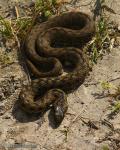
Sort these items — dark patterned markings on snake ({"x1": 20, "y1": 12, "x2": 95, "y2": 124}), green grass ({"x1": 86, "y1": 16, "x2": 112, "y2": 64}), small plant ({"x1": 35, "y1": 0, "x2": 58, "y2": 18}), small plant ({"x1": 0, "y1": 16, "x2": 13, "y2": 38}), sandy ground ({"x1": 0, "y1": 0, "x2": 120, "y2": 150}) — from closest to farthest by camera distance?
1. sandy ground ({"x1": 0, "y1": 0, "x2": 120, "y2": 150})
2. dark patterned markings on snake ({"x1": 20, "y1": 12, "x2": 95, "y2": 124})
3. green grass ({"x1": 86, "y1": 16, "x2": 112, "y2": 64})
4. small plant ({"x1": 0, "y1": 16, "x2": 13, "y2": 38})
5. small plant ({"x1": 35, "y1": 0, "x2": 58, "y2": 18})

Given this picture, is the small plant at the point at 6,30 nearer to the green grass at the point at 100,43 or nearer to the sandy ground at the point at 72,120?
the sandy ground at the point at 72,120

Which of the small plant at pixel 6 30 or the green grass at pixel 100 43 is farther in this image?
the small plant at pixel 6 30

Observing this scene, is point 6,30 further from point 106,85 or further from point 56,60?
point 106,85

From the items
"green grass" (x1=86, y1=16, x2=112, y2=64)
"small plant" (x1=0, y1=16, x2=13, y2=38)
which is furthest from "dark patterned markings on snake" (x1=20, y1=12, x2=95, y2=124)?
"small plant" (x1=0, y1=16, x2=13, y2=38)

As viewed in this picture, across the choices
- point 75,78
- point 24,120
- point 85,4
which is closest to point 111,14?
point 85,4

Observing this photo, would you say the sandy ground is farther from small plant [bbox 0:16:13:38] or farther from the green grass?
small plant [bbox 0:16:13:38]

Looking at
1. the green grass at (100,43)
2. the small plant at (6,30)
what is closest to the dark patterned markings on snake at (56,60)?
the green grass at (100,43)
